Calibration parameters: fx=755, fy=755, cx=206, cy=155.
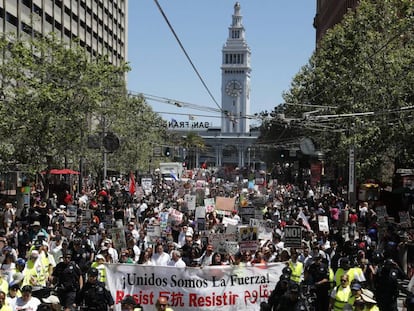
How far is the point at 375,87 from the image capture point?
30.6m

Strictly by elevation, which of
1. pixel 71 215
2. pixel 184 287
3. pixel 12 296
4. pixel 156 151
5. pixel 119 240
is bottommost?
pixel 184 287

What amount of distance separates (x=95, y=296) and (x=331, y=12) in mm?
84412

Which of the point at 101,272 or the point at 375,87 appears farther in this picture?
the point at 375,87

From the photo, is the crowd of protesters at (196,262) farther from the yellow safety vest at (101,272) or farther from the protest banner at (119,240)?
the protest banner at (119,240)

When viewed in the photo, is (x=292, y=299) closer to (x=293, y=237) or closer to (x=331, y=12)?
(x=293, y=237)

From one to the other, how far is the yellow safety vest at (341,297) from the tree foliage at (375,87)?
15753 millimetres

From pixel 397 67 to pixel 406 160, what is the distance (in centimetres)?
384

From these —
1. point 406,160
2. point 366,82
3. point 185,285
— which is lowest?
point 185,285

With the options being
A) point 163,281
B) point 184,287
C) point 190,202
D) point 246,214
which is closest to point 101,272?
point 163,281

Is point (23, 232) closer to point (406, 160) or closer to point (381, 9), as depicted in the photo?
point (406, 160)

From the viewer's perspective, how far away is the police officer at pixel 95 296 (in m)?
10.8

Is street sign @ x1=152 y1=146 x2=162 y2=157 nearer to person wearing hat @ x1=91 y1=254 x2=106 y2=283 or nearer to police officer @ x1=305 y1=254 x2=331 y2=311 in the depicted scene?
person wearing hat @ x1=91 y1=254 x2=106 y2=283

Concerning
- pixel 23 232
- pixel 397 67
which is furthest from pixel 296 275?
pixel 397 67

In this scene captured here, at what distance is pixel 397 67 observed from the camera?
97.6 ft
